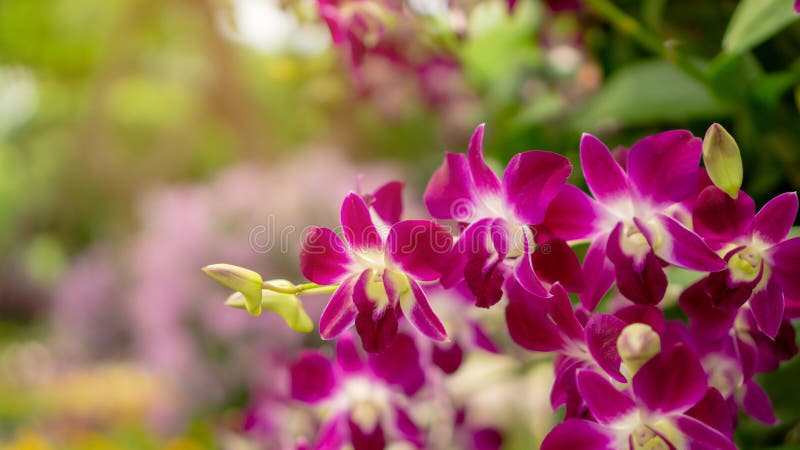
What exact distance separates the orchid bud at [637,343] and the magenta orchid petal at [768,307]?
0.11 feet

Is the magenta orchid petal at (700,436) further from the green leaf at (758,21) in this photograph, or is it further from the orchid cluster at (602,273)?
the green leaf at (758,21)

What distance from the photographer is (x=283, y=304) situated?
0.21 meters

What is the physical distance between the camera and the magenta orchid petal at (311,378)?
0.26 meters

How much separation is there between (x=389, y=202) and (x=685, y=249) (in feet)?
0.28

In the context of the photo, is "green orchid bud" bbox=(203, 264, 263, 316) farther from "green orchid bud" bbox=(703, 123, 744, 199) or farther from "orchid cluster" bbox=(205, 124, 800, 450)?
"green orchid bud" bbox=(703, 123, 744, 199)

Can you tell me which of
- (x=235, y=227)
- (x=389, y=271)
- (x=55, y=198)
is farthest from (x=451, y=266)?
(x=55, y=198)

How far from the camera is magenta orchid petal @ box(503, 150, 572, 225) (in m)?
0.18

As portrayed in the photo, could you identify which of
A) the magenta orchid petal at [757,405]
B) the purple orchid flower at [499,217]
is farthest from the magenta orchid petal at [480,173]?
the magenta orchid petal at [757,405]

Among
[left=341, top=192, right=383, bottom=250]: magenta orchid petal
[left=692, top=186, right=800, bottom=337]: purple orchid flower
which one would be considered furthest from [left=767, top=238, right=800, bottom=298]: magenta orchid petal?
[left=341, top=192, right=383, bottom=250]: magenta orchid petal

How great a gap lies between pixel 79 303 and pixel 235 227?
44 centimetres

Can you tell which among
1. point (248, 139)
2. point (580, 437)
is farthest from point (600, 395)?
point (248, 139)

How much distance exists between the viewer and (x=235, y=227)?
0.87 metres

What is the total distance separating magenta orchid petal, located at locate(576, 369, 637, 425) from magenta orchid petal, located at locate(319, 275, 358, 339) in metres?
0.06

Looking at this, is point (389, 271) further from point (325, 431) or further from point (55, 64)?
point (55, 64)
